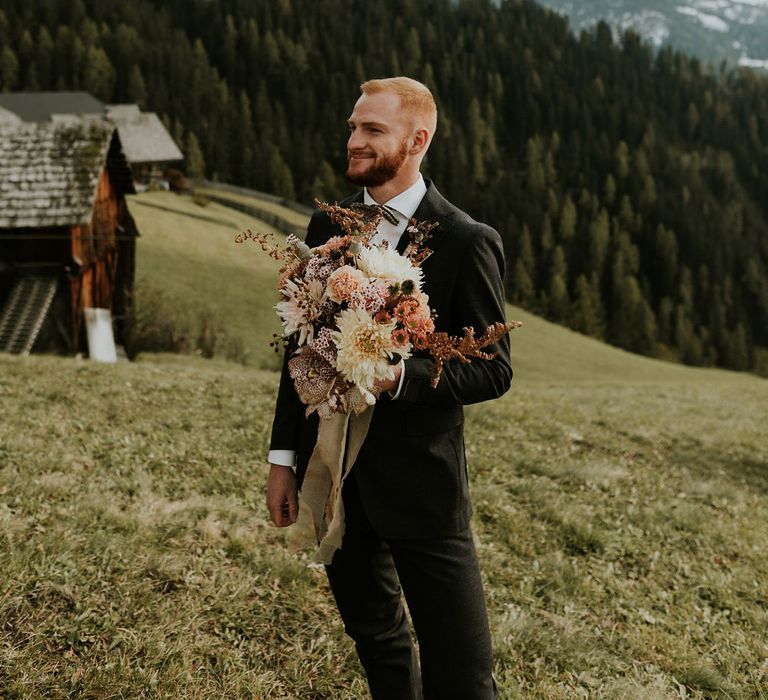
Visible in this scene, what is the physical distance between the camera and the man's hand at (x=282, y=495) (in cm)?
304

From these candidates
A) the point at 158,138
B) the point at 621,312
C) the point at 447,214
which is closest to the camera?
the point at 447,214

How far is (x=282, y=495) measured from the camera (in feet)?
9.95

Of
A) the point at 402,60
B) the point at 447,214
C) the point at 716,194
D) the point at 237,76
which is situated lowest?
the point at 447,214

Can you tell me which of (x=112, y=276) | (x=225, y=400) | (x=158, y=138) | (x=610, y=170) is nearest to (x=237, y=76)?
(x=158, y=138)

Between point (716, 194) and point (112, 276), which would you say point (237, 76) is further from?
point (112, 276)

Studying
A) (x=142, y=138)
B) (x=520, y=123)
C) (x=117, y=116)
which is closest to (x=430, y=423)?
(x=142, y=138)

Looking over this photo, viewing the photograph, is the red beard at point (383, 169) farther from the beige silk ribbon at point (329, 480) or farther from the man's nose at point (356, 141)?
the beige silk ribbon at point (329, 480)

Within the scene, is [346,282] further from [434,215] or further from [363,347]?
[434,215]

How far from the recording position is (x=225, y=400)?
1061cm

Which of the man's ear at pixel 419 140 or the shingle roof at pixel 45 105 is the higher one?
the shingle roof at pixel 45 105

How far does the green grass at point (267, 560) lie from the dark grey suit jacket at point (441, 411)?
1.88 meters

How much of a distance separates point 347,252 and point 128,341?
2594cm

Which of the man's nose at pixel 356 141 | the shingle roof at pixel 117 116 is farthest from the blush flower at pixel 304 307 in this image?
the shingle roof at pixel 117 116

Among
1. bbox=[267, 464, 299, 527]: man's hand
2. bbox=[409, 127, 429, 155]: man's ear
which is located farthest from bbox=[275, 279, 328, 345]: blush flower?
bbox=[267, 464, 299, 527]: man's hand
